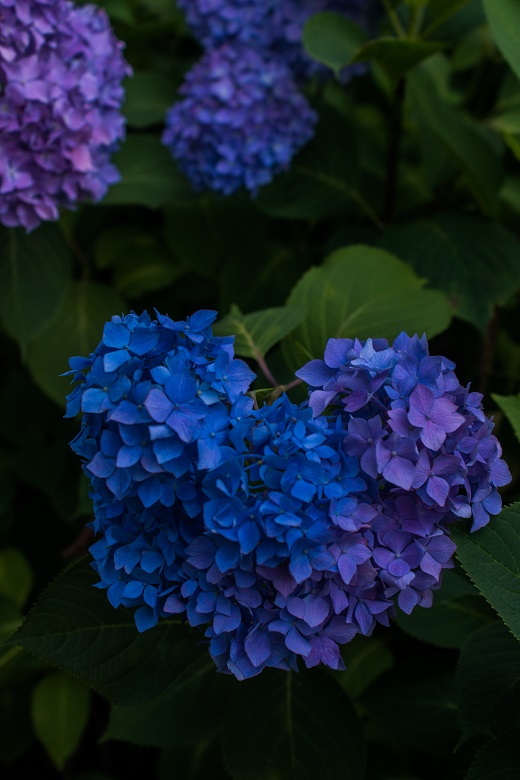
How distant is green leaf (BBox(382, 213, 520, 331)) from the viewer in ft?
5.39

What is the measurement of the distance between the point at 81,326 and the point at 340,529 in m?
1.19

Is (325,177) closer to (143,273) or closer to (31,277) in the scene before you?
(143,273)

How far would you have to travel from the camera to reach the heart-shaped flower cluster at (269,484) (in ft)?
2.54

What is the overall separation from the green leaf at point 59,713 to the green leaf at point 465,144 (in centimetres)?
132

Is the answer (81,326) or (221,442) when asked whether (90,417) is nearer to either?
(221,442)

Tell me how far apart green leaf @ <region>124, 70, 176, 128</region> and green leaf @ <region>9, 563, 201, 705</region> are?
1.25m

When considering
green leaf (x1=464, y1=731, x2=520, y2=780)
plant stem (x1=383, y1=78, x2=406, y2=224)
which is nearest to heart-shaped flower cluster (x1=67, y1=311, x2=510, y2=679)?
green leaf (x1=464, y1=731, x2=520, y2=780)

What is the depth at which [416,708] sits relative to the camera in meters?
1.36

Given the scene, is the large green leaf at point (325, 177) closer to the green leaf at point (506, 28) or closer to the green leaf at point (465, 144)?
the green leaf at point (465, 144)

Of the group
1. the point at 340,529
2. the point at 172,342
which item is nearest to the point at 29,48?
the point at 172,342

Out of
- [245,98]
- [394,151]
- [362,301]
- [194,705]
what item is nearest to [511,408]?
[362,301]

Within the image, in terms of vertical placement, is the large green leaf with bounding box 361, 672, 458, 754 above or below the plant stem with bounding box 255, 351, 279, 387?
below

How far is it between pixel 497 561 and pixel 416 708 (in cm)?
56

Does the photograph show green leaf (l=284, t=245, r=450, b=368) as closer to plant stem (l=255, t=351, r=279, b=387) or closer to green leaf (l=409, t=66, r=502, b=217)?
plant stem (l=255, t=351, r=279, b=387)
